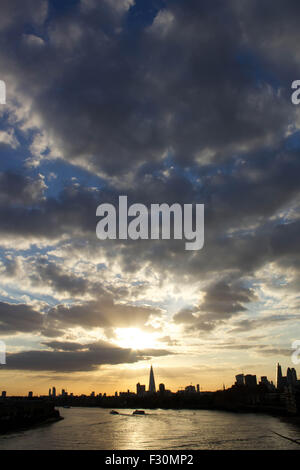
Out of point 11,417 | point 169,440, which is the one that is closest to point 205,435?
point 169,440

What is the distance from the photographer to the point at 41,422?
495ft

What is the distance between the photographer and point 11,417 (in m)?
132
